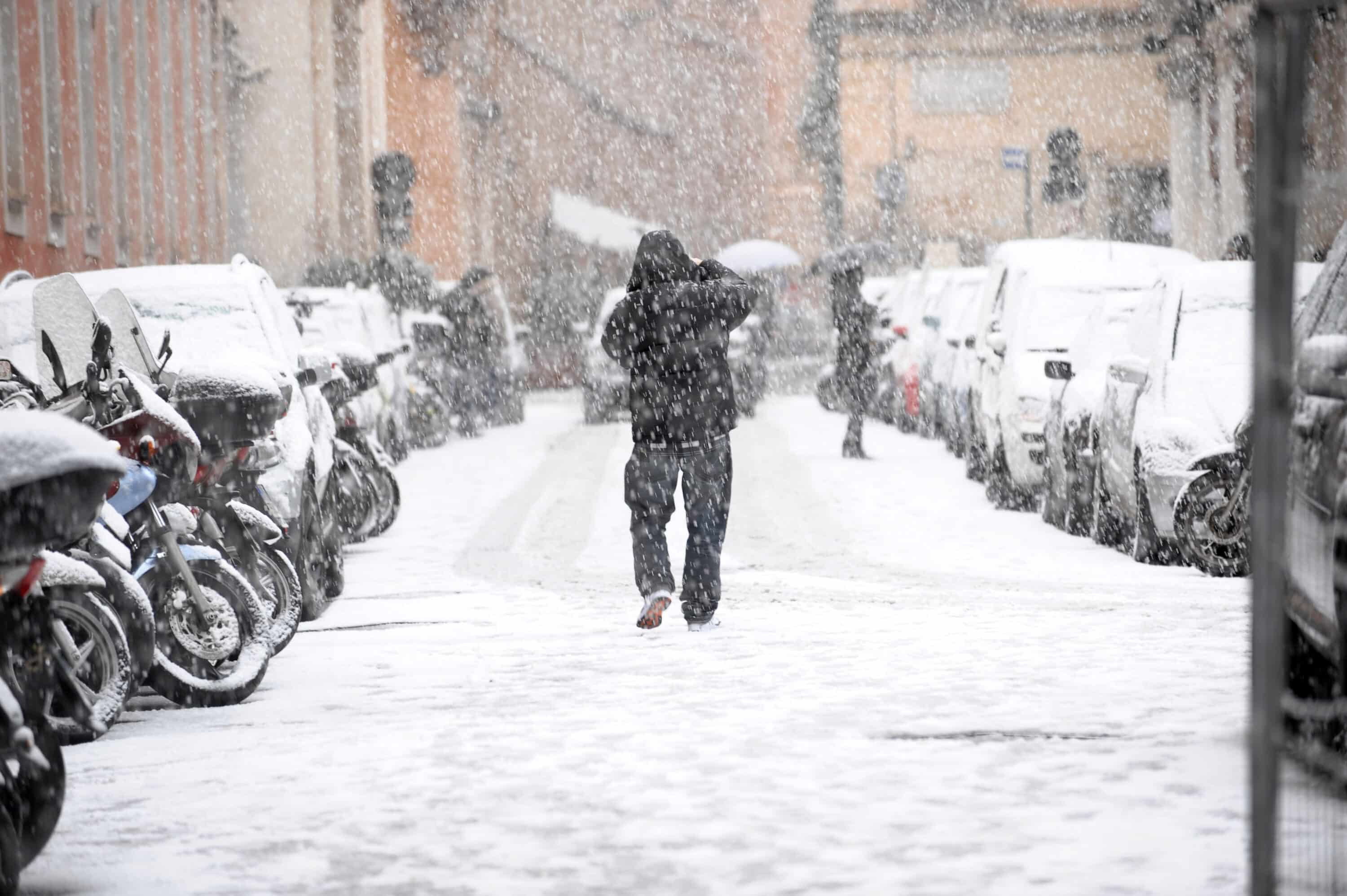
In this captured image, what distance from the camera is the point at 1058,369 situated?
15023 millimetres

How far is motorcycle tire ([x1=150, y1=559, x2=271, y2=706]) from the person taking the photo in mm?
8727

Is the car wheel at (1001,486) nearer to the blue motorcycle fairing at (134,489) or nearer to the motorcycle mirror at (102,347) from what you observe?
the blue motorcycle fairing at (134,489)

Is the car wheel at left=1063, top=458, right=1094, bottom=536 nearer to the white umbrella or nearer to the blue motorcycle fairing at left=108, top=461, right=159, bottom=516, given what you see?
the blue motorcycle fairing at left=108, top=461, right=159, bottom=516

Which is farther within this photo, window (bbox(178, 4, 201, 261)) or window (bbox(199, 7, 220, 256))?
window (bbox(199, 7, 220, 256))

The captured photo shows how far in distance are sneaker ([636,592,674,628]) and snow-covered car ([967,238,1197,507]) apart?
22.4ft

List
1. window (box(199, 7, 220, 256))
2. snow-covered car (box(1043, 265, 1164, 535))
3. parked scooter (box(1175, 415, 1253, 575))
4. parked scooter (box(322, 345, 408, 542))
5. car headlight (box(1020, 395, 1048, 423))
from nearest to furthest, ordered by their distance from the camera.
A: parked scooter (box(1175, 415, 1253, 575)), parked scooter (box(322, 345, 408, 542)), snow-covered car (box(1043, 265, 1164, 535)), car headlight (box(1020, 395, 1048, 423)), window (box(199, 7, 220, 256))

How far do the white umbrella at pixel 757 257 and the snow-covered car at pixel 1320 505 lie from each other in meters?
38.7

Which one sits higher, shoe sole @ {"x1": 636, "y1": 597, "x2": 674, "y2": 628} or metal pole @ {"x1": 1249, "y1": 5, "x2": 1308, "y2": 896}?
metal pole @ {"x1": 1249, "y1": 5, "x2": 1308, "y2": 896}

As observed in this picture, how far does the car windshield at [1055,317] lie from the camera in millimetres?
17938

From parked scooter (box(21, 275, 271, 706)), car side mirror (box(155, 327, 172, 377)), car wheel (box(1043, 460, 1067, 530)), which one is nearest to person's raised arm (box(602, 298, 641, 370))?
car side mirror (box(155, 327, 172, 377))

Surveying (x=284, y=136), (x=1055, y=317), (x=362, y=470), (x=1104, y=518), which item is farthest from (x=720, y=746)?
(x=284, y=136)

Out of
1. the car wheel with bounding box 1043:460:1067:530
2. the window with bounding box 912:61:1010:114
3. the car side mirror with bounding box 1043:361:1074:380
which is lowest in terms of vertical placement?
the car wheel with bounding box 1043:460:1067:530

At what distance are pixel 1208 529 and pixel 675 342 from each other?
3.36m

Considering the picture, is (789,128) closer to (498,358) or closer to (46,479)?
(498,358)
